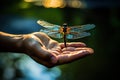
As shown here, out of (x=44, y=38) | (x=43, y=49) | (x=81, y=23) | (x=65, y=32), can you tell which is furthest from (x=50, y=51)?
(x=81, y=23)

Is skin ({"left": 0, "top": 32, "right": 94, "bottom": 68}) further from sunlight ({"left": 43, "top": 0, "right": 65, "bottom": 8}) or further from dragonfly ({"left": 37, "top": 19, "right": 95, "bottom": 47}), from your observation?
sunlight ({"left": 43, "top": 0, "right": 65, "bottom": 8})

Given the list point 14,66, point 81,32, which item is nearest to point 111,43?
point 14,66

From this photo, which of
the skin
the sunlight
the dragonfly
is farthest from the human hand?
the sunlight

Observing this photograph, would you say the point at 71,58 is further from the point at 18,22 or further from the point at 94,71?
the point at 18,22

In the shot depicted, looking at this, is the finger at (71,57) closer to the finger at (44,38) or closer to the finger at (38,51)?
the finger at (38,51)

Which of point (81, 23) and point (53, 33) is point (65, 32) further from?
point (81, 23)

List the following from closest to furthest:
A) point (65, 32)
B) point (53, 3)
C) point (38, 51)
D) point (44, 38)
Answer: point (38, 51)
point (44, 38)
point (65, 32)
point (53, 3)

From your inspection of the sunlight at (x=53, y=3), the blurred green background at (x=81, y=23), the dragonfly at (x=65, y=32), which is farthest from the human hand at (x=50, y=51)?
the sunlight at (x=53, y=3)
